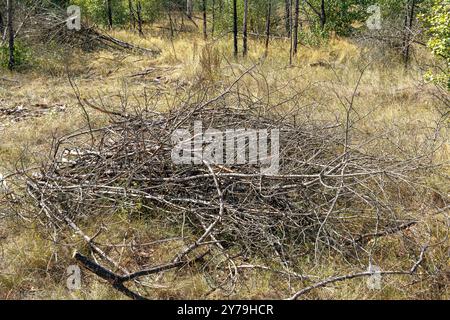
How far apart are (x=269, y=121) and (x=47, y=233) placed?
2.05m

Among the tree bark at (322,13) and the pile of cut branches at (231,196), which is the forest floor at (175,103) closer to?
the pile of cut branches at (231,196)

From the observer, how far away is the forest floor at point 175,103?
8.04 ft

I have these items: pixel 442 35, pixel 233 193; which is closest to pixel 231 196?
pixel 233 193

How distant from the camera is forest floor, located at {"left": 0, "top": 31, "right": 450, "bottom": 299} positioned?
245cm

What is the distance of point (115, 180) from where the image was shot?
10.5ft

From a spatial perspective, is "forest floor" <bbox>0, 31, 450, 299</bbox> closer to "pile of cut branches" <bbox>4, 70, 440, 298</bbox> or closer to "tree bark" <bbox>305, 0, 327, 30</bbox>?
"pile of cut branches" <bbox>4, 70, 440, 298</bbox>

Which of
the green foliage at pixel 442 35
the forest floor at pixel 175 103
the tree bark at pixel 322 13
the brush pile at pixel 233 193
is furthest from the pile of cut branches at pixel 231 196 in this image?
the tree bark at pixel 322 13

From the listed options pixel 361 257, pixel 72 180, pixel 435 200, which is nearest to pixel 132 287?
pixel 72 180

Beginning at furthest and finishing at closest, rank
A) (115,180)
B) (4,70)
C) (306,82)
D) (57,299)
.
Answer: (4,70) → (306,82) → (115,180) → (57,299)

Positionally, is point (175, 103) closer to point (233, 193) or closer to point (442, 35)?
point (233, 193)

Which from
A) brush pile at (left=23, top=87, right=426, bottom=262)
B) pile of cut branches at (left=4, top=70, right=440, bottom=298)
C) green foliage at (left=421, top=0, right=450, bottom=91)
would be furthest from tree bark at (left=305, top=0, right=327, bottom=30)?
brush pile at (left=23, top=87, right=426, bottom=262)

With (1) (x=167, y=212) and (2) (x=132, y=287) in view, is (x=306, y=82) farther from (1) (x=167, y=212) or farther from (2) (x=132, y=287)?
(2) (x=132, y=287)

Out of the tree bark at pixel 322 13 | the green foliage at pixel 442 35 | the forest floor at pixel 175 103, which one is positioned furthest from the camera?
the tree bark at pixel 322 13

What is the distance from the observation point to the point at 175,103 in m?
6.14
